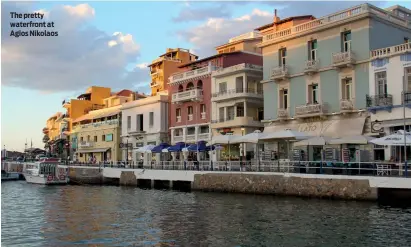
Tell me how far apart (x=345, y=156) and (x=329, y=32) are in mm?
9719

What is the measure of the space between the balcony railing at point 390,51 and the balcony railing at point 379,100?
2.64 meters

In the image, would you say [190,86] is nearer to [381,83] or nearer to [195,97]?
[195,97]

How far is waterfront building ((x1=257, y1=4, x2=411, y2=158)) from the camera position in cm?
3128

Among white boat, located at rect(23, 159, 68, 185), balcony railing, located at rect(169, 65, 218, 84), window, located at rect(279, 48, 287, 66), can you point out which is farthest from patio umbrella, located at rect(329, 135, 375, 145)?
white boat, located at rect(23, 159, 68, 185)

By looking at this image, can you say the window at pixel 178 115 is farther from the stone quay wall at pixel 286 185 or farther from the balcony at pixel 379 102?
the balcony at pixel 379 102

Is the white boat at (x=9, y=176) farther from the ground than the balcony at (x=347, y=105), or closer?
closer

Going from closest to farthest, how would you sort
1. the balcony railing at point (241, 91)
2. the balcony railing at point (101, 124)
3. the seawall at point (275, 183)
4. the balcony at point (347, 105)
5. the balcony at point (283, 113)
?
1. the seawall at point (275, 183)
2. the balcony at point (347, 105)
3. the balcony at point (283, 113)
4. the balcony railing at point (241, 91)
5. the balcony railing at point (101, 124)

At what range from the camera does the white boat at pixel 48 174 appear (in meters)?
48.7

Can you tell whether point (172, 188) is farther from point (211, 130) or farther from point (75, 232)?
point (75, 232)

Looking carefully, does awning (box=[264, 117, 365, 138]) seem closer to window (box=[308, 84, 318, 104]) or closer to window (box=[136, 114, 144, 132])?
window (box=[308, 84, 318, 104])

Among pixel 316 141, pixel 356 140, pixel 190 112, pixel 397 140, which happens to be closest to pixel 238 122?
pixel 190 112

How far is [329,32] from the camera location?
110ft

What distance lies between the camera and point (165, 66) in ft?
207

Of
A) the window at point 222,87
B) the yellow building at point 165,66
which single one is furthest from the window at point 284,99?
the yellow building at point 165,66
